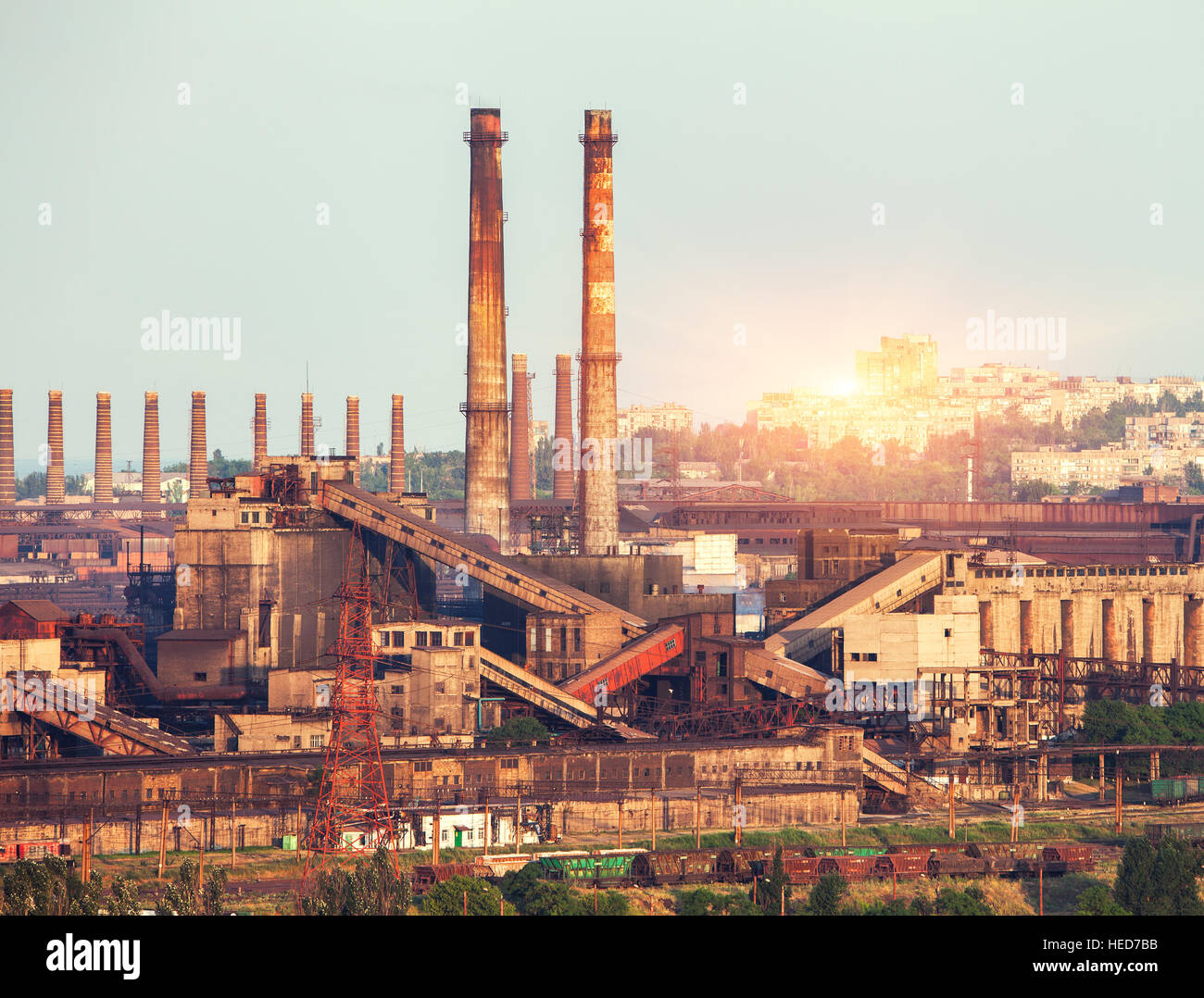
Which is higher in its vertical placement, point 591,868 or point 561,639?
point 561,639

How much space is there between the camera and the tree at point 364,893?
44062 mm

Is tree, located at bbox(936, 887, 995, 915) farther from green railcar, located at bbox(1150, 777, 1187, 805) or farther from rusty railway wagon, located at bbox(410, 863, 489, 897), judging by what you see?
green railcar, located at bbox(1150, 777, 1187, 805)

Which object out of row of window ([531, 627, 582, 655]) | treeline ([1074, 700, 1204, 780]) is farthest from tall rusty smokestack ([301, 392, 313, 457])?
treeline ([1074, 700, 1204, 780])

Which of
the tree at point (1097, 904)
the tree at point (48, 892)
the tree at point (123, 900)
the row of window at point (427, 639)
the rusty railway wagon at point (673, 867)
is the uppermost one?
the row of window at point (427, 639)

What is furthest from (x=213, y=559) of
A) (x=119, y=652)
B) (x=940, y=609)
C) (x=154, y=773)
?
(x=940, y=609)

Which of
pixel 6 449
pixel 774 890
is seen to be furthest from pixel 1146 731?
pixel 6 449

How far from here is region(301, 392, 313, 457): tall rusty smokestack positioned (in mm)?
156875

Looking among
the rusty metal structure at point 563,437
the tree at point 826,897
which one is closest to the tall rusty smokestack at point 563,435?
the rusty metal structure at point 563,437

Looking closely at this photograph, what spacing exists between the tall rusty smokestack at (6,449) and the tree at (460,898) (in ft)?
403

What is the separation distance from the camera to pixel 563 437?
167 metres

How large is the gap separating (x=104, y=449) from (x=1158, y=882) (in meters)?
137

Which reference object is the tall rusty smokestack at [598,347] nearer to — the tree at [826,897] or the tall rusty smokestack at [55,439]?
the tree at [826,897]

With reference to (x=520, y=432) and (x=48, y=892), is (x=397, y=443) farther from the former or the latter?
(x=48, y=892)
